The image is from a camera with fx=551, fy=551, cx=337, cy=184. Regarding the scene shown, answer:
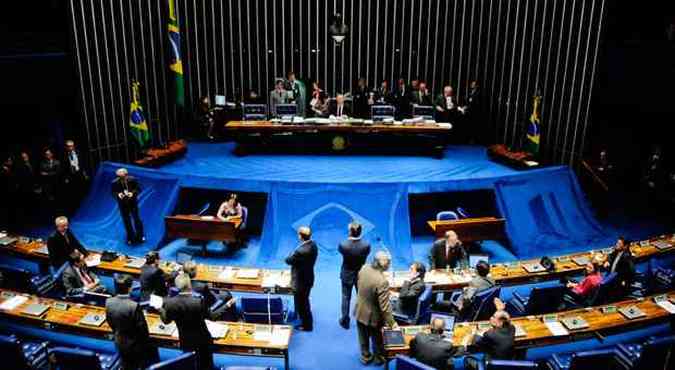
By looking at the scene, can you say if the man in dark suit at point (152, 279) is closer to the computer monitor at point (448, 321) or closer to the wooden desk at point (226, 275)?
the wooden desk at point (226, 275)

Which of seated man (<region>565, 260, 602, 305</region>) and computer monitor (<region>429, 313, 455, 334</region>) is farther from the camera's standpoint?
seated man (<region>565, 260, 602, 305</region>)

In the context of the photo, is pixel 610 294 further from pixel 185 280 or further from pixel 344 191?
pixel 185 280

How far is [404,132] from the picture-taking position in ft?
40.6

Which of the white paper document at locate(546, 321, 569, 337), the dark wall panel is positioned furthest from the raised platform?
the white paper document at locate(546, 321, 569, 337)

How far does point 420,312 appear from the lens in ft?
21.3

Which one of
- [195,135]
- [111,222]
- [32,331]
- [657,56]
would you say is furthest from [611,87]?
[32,331]

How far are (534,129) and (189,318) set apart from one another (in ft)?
29.8

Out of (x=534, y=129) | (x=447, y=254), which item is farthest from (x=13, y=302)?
(x=534, y=129)

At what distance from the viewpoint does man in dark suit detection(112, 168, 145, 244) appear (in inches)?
362

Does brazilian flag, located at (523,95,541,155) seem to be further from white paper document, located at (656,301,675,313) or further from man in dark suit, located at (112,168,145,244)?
man in dark suit, located at (112,168,145,244)

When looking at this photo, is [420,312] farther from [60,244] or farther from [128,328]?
[60,244]

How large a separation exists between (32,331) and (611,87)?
40.7ft

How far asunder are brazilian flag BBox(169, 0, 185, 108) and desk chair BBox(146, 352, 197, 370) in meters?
9.48

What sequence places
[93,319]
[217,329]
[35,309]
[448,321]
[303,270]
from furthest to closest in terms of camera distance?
1. [303,270]
2. [35,309]
3. [93,319]
4. [217,329]
5. [448,321]
